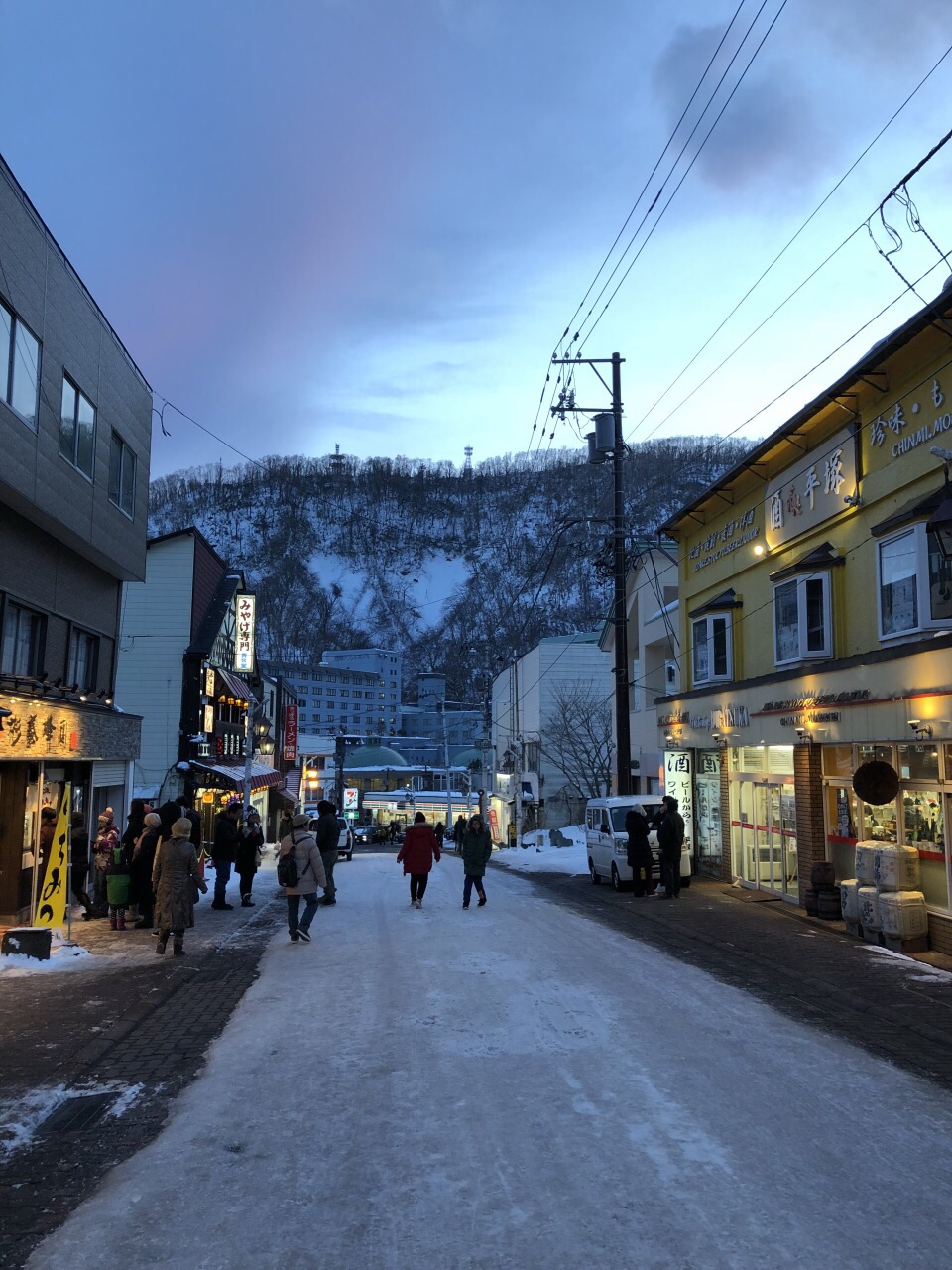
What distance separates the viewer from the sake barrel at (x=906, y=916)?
1200 cm

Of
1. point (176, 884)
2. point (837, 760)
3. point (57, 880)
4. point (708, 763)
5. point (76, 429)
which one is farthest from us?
point (708, 763)

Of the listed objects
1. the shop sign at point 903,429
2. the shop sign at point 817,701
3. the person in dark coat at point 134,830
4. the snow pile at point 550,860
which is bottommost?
the snow pile at point 550,860

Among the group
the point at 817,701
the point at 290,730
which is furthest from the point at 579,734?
the point at 817,701

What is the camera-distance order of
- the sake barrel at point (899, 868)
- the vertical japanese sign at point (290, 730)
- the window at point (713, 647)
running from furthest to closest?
the vertical japanese sign at point (290, 730), the window at point (713, 647), the sake barrel at point (899, 868)

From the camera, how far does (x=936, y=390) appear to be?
500 inches

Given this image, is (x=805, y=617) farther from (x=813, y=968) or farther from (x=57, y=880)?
(x=57, y=880)

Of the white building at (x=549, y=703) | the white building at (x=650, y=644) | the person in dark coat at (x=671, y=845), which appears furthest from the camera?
the white building at (x=549, y=703)

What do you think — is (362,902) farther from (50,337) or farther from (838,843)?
(50,337)

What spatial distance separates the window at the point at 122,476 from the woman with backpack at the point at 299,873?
878 centimetres

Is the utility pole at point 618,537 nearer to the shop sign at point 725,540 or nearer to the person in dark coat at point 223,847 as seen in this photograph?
the shop sign at point 725,540

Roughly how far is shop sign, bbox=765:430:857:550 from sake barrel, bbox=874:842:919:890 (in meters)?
5.66

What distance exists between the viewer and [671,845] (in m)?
18.3

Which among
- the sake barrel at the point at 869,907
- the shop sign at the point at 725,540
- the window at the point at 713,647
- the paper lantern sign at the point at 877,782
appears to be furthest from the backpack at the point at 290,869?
the window at the point at 713,647

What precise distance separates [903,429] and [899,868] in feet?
19.7
